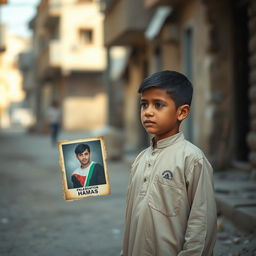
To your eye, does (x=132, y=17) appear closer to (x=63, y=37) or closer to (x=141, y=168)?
(x=141, y=168)

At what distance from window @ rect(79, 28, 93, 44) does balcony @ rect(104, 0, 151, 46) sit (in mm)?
13672

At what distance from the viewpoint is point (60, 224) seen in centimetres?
555

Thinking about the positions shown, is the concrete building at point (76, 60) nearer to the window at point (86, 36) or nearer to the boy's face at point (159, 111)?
the window at point (86, 36)

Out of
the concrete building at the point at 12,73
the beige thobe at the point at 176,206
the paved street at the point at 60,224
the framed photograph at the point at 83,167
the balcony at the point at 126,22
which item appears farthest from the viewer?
the concrete building at the point at 12,73

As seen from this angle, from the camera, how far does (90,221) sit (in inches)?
224

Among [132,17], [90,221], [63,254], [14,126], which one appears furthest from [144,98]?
[14,126]

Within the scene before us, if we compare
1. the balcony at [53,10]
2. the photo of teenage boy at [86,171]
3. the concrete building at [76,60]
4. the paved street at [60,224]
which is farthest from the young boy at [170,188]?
the balcony at [53,10]

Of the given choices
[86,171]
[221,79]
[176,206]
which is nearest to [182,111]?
[176,206]

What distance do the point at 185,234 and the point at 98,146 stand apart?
61cm

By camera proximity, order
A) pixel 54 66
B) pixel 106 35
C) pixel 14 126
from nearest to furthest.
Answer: pixel 106 35
pixel 54 66
pixel 14 126

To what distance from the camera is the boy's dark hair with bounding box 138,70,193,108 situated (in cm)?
225

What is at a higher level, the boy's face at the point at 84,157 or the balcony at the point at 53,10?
the balcony at the point at 53,10

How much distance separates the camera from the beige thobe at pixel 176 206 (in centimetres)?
214

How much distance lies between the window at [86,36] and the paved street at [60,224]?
20.3 meters
